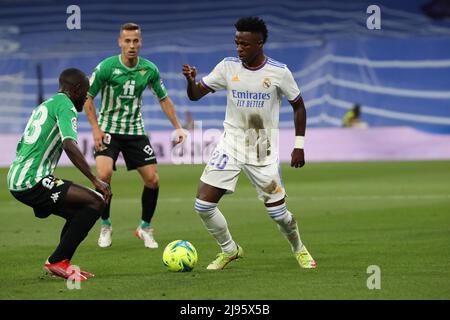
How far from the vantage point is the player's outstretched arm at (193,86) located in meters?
8.84

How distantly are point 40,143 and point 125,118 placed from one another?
3180 millimetres

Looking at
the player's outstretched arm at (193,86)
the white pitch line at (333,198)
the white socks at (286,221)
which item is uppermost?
the player's outstretched arm at (193,86)

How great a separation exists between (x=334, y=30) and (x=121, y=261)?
85.0ft

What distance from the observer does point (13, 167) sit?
8164 mm

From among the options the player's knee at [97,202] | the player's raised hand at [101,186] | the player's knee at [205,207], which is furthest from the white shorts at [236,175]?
the player's raised hand at [101,186]

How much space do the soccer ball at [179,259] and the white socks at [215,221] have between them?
0.33m

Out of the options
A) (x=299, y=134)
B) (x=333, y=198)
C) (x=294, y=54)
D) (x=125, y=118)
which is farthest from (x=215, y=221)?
(x=294, y=54)

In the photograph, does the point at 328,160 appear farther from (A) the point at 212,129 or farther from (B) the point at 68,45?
(B) the point at 68,45

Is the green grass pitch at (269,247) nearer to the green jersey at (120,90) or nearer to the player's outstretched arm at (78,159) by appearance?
the player's outstretched arm at (78,159)

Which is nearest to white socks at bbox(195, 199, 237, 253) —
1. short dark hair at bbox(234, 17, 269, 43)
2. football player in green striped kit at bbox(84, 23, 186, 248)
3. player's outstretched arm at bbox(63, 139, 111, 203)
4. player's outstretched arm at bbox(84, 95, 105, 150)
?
player's outstretched arm at bbox(63, 139, 111, 203)

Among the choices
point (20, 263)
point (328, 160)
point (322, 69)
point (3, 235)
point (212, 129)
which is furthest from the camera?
point (322, 69)

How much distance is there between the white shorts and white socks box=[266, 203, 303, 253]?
89 mm

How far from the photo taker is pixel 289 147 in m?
27.1

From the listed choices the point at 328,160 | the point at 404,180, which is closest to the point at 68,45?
the point at 328,160
